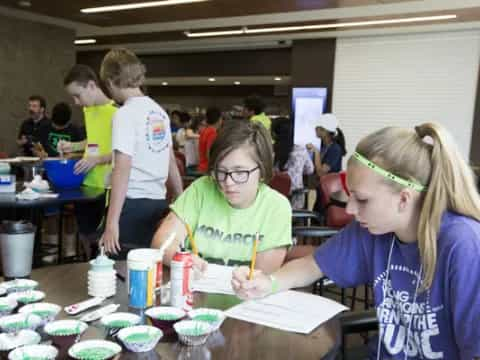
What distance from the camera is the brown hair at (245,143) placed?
5.09 feet

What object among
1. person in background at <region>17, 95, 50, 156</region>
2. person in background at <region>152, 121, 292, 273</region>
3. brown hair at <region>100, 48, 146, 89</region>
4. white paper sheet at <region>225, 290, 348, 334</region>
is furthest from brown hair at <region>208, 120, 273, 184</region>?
person in background at <region>17, 95, 50, 156</region>

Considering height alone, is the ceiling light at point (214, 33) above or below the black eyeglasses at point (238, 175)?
above

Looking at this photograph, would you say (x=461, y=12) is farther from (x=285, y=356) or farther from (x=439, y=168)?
(x=285, y=356)

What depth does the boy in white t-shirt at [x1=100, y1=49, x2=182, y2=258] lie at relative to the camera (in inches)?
86.2

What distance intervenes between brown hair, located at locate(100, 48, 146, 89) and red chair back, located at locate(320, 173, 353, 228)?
1.66 meters

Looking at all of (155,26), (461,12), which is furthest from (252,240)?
(155,26)

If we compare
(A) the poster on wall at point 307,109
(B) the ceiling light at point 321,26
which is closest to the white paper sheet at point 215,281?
(B) the ceiling light at point 321,26

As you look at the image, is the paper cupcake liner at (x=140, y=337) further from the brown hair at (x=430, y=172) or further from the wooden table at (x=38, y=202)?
the wooden table at (x=38, y=202)

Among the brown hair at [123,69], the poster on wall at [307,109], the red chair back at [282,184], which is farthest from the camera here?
the poster on wall at [307,109]

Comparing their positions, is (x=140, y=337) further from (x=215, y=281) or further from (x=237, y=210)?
(x=237, y=210)

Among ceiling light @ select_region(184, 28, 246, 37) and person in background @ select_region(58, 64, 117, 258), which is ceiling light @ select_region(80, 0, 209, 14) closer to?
ceiling light @ select_region(184, 28, 246, 37)

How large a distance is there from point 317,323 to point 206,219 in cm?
59

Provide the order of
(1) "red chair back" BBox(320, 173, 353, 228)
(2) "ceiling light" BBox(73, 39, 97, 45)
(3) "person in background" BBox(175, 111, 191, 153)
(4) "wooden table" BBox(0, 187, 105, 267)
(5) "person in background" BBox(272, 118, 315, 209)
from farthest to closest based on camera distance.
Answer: (2) "ceiling light" BBox(73, 39, 97, 45) < (3) "person in background" BBox(175, 111, 191, 153) < (5) "person in background" BBox(272, 118, 315, 209) < (1) "red chair back" BBox(320, 173, 353, 228) < (4) "wooden table" BBox(0, 187, 105, 267)

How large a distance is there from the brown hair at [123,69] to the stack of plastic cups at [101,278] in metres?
1.28
